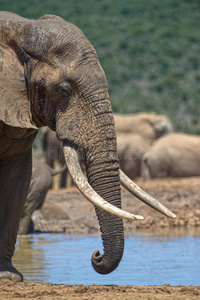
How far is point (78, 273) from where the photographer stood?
671 cm

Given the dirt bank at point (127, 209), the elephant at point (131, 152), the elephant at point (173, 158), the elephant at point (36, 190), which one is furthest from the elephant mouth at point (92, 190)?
the elephant at point (131, 152)

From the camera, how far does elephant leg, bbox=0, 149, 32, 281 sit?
5789 millimetres

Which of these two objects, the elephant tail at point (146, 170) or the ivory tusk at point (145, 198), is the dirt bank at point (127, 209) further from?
the ivory tusk at point (145, 198)

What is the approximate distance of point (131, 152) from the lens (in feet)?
68.6

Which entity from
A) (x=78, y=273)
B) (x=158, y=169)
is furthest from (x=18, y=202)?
(x=158, y=169)

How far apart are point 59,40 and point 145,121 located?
658 inches

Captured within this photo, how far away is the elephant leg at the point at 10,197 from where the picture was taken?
579 cm

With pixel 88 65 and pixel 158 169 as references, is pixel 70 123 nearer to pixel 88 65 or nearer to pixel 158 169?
pixel 88 65

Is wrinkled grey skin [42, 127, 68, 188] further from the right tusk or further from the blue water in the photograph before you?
the right tusk

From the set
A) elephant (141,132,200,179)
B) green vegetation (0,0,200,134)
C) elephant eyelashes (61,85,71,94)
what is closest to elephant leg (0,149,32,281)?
elephant eyelashes (61,85,71,94)

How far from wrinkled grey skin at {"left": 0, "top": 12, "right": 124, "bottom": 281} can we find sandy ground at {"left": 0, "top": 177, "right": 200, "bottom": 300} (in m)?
0.29

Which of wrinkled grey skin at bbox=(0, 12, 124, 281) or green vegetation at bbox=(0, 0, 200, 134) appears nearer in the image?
wrinkled grey skin at bbox=(0, 12, 124, 281)

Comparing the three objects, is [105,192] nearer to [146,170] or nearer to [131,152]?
[146,170]

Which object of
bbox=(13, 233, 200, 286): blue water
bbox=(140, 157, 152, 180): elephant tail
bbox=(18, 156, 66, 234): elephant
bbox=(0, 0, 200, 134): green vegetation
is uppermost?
bbox=(13, 233, 200, 286): blue water
